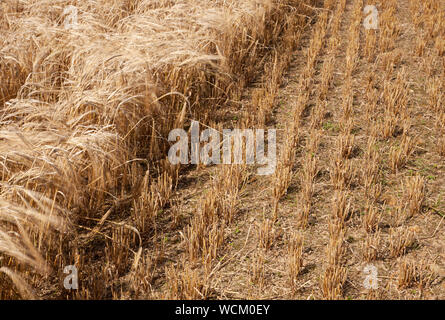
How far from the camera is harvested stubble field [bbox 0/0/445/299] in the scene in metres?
2.09

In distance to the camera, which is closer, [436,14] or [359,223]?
[359,223]

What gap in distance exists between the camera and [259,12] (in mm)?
4426

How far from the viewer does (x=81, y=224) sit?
2436 mm

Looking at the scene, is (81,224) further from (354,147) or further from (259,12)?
(259,12)

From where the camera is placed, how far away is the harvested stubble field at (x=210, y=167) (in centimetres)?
209

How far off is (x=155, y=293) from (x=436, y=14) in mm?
4660

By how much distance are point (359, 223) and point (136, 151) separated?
1.45 metres

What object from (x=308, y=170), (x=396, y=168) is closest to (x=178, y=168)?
(x=308, y=170)

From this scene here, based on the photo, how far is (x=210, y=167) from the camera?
2.95 meters
